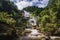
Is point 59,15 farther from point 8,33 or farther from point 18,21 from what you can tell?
point 8,33

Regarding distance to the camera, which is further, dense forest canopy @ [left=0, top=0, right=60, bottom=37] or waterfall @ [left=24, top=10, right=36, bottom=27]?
waterfall @ [left=24, top=10, right=36, bottom=27]

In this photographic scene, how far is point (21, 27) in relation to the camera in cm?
571

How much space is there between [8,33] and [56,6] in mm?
1601

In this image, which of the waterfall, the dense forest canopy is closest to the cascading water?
the waterfall

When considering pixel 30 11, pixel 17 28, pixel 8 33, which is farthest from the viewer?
pixel 30 11

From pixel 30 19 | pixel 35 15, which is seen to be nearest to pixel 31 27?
pixel 30 19

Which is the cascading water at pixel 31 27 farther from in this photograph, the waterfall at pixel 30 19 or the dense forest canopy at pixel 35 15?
the dense forest canopy at pixel 35 15

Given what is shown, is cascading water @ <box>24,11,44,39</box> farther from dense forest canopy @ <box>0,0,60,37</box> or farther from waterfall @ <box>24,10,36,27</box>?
dense forest canopy @ <box>0,0,60,37</box>

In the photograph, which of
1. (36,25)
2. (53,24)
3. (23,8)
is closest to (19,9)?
(23,8)

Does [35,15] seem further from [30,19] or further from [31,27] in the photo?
[31,27]

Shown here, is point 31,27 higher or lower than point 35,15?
lower

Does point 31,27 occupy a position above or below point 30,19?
below

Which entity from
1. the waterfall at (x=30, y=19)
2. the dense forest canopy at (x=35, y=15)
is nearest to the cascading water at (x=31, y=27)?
the waterfall at (x=30, y=19)

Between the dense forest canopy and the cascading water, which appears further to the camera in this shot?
the cascading water
